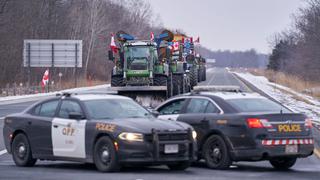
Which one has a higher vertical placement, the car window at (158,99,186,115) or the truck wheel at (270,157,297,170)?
the car window at (158,99,186,115)

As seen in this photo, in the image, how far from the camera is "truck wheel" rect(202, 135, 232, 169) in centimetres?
1534

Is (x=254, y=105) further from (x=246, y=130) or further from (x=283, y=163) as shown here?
(x=283, y=163)

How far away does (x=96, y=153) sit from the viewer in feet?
48.8

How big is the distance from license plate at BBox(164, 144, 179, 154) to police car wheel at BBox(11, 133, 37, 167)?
309cm

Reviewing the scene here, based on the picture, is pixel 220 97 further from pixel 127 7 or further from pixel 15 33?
pixel 127 7

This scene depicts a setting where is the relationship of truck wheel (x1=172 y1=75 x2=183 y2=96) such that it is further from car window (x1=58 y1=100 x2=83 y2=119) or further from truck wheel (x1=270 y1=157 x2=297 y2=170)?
car window (x1=58 y1=100 x2=83 y2=119)

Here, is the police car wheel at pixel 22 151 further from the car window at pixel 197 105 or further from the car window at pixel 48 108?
the car window at pixel 197 105

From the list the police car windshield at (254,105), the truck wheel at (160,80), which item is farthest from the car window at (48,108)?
the truck wheel at (160,80)

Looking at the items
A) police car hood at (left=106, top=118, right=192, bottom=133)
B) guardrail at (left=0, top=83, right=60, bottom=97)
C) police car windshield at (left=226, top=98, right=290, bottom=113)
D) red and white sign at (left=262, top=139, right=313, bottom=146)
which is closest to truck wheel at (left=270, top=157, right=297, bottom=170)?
red and white sign at (left=262, top=139, right=313, bottom=146)

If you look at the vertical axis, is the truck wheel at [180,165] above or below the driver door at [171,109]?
below

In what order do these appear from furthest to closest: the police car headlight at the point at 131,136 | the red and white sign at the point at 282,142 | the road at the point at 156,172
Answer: the red and white sign at the point at 282,142 → the police car headlight at the point at 131,136 → the road at the point at 156,172

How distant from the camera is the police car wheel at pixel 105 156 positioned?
1457 cm

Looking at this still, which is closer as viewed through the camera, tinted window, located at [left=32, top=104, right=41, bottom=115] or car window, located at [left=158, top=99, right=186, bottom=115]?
tinted window, located at [left=32, top=104, right=41, bottom=115]

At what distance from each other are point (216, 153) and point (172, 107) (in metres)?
1.99
